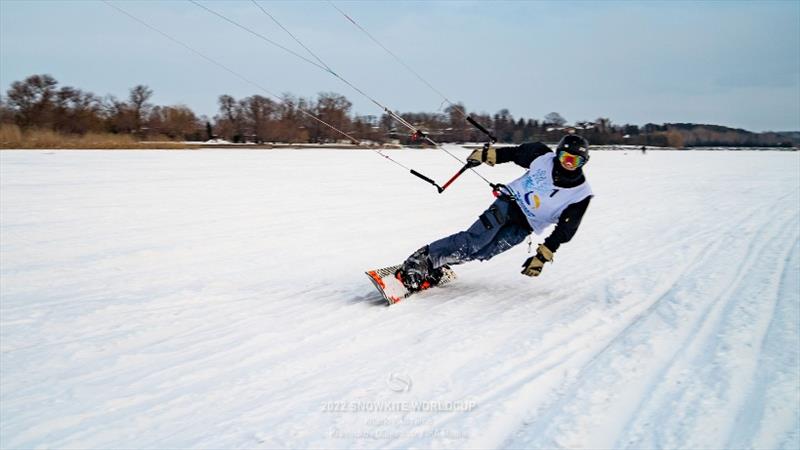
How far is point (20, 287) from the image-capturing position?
6.26m

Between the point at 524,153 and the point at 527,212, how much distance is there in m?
0.75

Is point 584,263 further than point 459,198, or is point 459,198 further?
point 459,198

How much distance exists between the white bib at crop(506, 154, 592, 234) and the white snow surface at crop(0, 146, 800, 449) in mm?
936

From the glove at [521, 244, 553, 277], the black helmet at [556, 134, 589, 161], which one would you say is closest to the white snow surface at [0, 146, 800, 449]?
the glove at [521, 244, 553, 277]

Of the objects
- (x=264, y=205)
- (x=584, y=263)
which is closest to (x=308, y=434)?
(x=584, y=263)

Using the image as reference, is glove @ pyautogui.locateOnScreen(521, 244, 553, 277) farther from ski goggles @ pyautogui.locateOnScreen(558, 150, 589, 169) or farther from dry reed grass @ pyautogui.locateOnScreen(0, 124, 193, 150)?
dry reed grass @ pyautogui.locateOnScreen(0, 124, 193, 150)

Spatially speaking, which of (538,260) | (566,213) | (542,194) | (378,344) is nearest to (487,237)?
(538,260)

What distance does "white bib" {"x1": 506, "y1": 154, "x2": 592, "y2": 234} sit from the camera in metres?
5.64

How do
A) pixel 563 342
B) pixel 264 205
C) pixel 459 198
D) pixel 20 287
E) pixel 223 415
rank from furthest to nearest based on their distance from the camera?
pixel 459 198, pixel 264 205, pixel 20 287, pixel 563 342, pixel 223 415

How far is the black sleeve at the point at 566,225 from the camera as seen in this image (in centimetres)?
556

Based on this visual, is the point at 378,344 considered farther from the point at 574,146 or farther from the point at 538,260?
the point at 574,146

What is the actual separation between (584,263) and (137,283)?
6.02 metres

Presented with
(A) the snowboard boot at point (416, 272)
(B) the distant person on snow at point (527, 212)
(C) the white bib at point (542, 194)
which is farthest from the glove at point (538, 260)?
(A) the snowboard boot at point (416, 272)

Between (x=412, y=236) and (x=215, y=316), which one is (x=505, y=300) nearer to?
(x=215, y=316)
